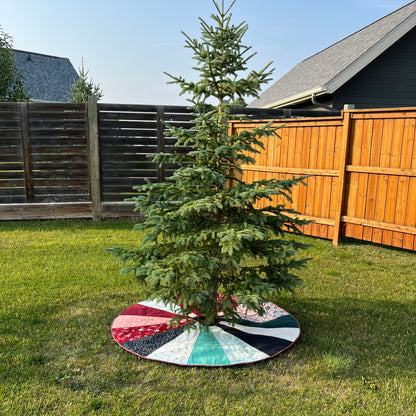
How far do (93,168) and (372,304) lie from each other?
5.71m

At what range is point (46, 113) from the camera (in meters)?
7.57

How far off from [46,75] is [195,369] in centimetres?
2635

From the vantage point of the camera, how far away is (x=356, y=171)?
239 inches

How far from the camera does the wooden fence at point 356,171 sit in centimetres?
551

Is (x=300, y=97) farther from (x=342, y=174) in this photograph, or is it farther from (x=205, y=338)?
(x=205, y=338)

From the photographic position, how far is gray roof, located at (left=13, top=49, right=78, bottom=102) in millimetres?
23188

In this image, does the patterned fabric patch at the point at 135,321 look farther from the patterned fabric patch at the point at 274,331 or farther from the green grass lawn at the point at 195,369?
the patterned fabric patch at the point at 274,331

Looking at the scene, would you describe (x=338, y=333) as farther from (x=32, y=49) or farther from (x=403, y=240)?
(x=32, y=49)

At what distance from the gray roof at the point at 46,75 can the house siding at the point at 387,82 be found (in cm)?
1799

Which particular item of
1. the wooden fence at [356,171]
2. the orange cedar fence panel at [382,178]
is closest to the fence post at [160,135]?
the wooden fence at [356,171]

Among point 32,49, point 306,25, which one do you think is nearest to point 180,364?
point 306,25

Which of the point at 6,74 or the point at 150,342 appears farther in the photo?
the point at 6,74

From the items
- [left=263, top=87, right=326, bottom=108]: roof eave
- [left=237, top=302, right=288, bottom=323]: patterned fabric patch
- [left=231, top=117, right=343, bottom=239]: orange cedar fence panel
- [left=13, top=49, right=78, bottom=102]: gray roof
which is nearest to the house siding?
[left=263, top=87, right=326, bottom=108]: roof eave

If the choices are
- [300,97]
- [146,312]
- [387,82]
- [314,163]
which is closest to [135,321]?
[146,312]
